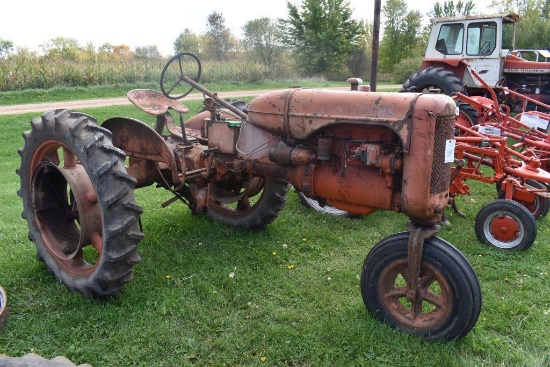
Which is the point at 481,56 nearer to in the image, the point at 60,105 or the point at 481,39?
the point at 481,39

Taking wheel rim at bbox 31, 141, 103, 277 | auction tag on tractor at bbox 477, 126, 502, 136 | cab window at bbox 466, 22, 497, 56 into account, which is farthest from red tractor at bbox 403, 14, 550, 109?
wheel rim at bbox 31, 141, 103, 277

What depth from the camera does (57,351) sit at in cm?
277

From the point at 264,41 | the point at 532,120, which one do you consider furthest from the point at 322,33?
the point at 532,120

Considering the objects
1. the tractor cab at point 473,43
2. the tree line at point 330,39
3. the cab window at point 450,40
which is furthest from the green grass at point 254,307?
the tree line at point 330,39

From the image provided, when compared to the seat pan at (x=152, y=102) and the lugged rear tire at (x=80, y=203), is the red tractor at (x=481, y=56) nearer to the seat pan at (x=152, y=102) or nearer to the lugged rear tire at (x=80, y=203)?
the seat pan at (x=152, y=102)

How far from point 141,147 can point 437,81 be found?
6528 millimetres

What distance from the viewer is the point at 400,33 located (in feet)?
111

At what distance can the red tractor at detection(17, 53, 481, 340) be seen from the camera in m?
2.70

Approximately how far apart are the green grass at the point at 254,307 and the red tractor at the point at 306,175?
20 centimetres

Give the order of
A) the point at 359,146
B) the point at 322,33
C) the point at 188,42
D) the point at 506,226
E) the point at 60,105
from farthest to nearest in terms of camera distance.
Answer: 1. the point at 188,42
2. the point at 322,33
3. the point at 60,105
4. the point at 506,226
5. the point at 359,146

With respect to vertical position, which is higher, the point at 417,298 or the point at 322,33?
the point at 322,33

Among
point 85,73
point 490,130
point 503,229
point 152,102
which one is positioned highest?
point 85,73

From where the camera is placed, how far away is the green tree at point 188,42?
3803 centimetres

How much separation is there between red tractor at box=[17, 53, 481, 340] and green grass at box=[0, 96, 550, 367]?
20 cm
